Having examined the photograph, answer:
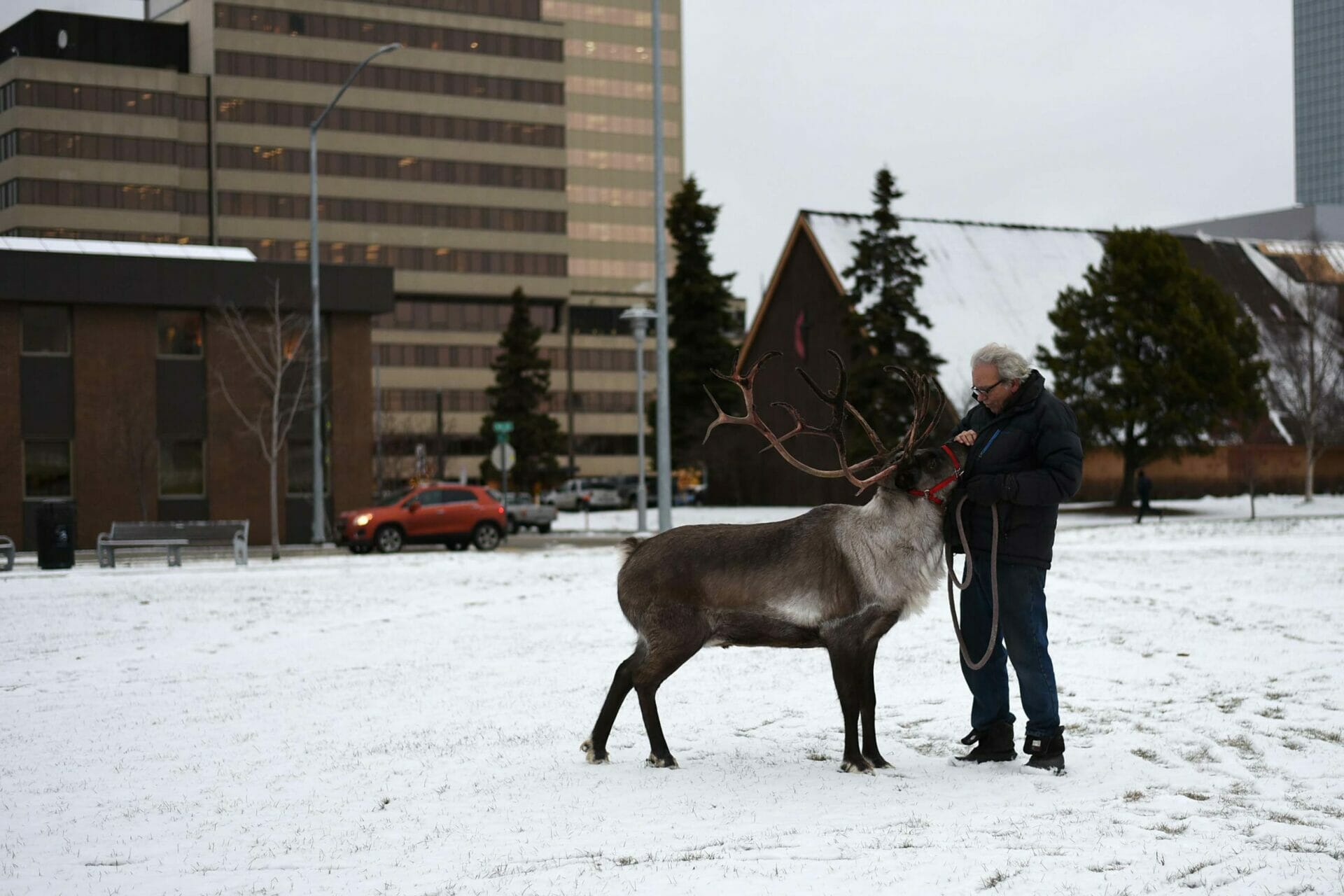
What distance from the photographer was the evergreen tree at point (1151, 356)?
4384cm

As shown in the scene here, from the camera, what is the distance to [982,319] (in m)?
51.5

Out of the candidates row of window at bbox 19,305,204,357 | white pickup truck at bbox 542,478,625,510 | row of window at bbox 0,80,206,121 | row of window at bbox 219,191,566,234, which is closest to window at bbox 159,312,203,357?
row of window at bbox 19,305,204,357

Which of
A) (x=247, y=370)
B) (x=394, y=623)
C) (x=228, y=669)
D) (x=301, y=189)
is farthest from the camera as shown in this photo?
(x=301, y=189)

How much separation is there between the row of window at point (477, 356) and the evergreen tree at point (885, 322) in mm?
51963

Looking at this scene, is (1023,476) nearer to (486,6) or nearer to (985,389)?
(985,389)

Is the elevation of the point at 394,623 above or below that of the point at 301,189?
below

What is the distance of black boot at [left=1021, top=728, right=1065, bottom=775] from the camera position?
23.0ft

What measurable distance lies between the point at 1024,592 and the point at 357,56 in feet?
317

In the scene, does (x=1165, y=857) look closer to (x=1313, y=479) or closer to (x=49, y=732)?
(x=49, y=732)

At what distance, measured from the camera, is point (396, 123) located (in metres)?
97.8

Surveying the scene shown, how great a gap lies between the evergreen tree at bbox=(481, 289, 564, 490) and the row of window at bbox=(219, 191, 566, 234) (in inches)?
909

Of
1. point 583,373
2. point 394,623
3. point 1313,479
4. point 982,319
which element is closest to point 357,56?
point 583,373

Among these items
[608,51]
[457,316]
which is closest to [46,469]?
[457,316]

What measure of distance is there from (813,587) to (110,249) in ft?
109
